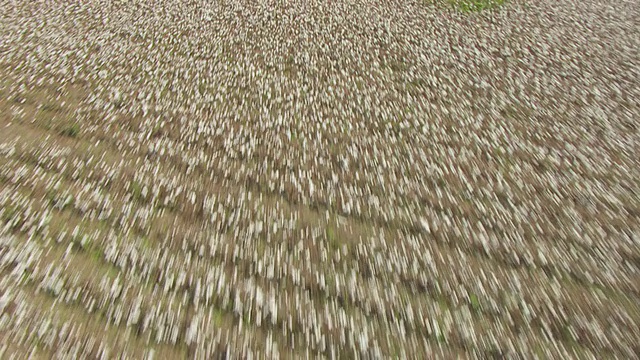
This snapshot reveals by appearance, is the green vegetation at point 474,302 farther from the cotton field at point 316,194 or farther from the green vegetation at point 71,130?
the green vegetation at point 71,130

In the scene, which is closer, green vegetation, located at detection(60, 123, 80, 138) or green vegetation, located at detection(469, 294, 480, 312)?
green vegetation, located at detection(469, 294, 480, 312)

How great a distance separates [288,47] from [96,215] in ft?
4.22

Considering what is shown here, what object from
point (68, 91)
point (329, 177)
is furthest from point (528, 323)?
point (68, 91)

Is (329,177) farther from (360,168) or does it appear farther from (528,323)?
(528,323)

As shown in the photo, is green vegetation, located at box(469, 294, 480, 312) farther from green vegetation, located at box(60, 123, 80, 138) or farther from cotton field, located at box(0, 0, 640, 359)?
green vegetation, located at box(60, 123, 80, 138)

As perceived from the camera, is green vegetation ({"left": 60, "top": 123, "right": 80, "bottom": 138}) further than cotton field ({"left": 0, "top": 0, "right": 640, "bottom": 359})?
Yes

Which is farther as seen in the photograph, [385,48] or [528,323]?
[385,48]

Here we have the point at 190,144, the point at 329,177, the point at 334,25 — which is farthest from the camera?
the point at 334,25

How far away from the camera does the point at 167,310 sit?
854mm

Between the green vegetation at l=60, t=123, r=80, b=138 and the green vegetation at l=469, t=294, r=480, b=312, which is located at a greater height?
the green vegetation at l=469, t=294, r=480, b=312

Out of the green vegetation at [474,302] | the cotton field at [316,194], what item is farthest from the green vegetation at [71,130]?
the green vegetation at [474,302]

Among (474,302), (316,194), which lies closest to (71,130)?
(316,194)

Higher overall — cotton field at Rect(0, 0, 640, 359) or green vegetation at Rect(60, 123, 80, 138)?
cotton field at Rect(0, 0, 640, 359)

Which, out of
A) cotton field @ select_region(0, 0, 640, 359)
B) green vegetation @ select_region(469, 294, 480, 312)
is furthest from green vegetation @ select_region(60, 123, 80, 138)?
green vegetation @ select_region(469, 294, 480, 312)
